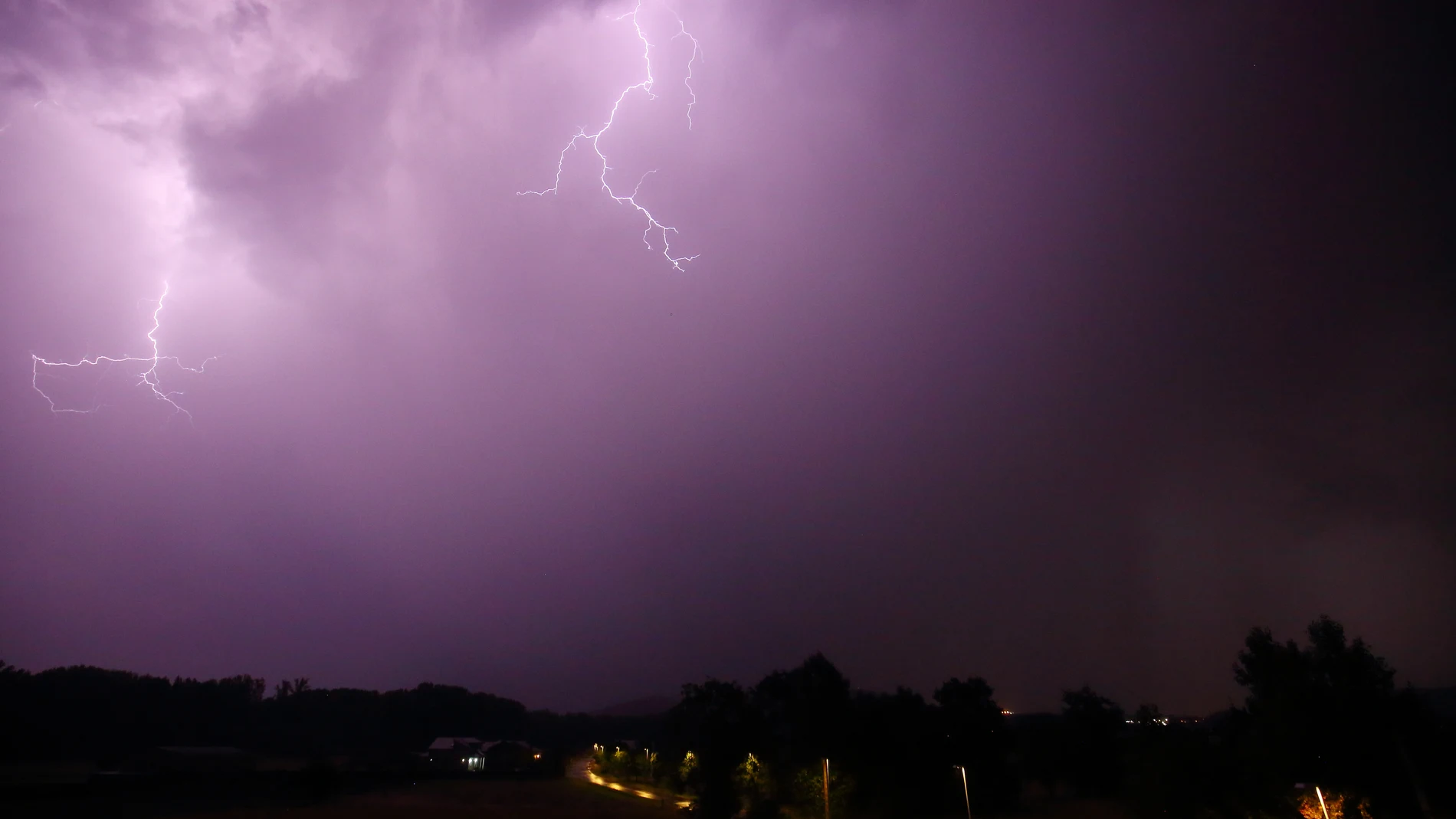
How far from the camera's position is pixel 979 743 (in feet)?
125

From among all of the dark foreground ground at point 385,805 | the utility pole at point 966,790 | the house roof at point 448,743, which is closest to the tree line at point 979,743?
the utility pole at point 966,790

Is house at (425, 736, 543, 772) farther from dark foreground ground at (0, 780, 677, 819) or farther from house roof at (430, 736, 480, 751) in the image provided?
dark foreground ground at (0, 780, 677, 819)

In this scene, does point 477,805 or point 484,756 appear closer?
point 477,805

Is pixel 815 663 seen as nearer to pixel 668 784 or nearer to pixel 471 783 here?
pixel 668 784

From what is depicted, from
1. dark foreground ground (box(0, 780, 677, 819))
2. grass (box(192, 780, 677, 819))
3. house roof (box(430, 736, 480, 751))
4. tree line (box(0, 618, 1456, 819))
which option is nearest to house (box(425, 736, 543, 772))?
house roof (box(430, 736, 480, 751))

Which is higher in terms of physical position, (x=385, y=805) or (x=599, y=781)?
(x=599, y=781)

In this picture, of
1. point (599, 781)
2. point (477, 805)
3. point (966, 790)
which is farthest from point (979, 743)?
point (599, 781)

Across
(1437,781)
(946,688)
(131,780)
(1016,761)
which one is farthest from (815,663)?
(131,780)

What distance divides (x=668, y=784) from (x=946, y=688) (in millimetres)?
24144

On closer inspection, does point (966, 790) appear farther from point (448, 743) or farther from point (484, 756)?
point (448, 743)

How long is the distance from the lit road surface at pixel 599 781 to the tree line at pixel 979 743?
1.51 m

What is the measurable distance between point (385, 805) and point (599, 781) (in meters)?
23.9

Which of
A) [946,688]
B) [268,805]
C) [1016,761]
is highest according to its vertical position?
[946,688]

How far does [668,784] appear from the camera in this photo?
5606 cm
